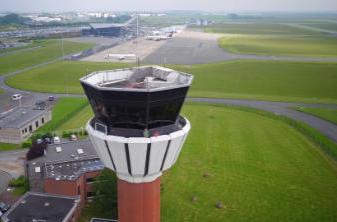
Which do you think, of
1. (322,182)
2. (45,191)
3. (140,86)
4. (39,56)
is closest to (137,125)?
(140,86)

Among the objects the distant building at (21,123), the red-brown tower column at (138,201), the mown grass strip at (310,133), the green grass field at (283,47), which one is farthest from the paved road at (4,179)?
the green grass field at (283,47)

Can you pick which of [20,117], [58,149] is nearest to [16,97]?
[20,117]

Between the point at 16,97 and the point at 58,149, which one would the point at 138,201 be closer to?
the point at 58,149

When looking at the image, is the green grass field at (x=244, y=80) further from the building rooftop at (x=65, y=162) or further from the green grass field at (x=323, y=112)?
the building rooftop at (x=65, y=162)

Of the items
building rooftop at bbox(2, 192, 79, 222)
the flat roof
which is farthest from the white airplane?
building rooftop at bbox(2, 192, 79, 222)

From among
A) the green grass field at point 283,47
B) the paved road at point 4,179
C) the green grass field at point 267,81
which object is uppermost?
the green grass field at point 283,47
